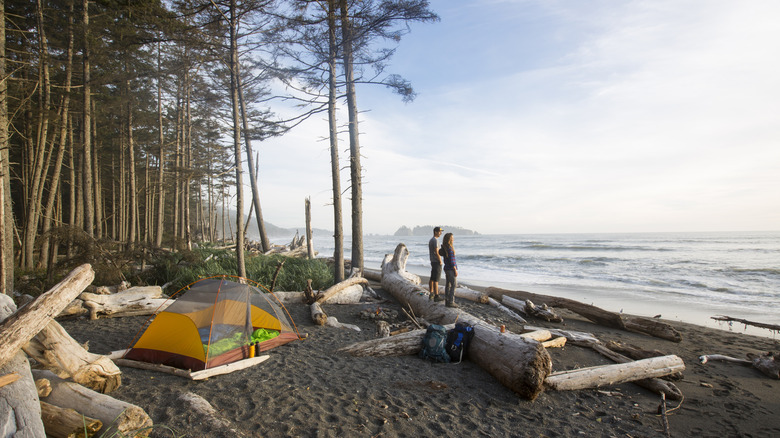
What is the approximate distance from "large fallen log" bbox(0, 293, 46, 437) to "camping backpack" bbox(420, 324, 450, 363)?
4239 millimetres

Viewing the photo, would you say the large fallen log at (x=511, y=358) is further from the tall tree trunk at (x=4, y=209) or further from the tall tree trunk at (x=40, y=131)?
the tall tree trunk at (x=40, y=131)

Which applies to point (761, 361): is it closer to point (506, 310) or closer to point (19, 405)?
point (506, 310)

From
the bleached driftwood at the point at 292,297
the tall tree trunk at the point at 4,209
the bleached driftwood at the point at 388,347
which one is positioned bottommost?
the bleached driftwood at the point at 388,347

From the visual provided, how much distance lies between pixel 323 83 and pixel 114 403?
950cm

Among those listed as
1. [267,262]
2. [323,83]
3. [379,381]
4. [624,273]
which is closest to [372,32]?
[323,83]

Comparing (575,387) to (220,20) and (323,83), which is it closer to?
(323,83)

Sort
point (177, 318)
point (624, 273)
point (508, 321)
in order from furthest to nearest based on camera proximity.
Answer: point (624, 273) < point (508, 321) < point (177, 318)

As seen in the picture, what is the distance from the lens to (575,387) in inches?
177

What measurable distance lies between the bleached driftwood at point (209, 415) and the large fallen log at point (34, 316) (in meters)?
1.40

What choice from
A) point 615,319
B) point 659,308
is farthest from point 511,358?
point 659,308

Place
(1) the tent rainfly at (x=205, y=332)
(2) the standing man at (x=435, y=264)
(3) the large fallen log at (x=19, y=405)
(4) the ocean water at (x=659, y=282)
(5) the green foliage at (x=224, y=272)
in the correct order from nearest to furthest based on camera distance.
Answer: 1. (3) the large fallen log at (x=19, y=405)
2. (1) the tent rainfly at (x=205, y=332)
3. (2) the standing man at (x=435, y=264)
4. (5) the green foliage at (x=224, y=272)
5. (4) the ocean water at (x=659, y=282)

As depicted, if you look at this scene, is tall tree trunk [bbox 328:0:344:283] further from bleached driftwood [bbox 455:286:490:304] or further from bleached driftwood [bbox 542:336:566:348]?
bleached driftwood [bbox 542:336:566:348]

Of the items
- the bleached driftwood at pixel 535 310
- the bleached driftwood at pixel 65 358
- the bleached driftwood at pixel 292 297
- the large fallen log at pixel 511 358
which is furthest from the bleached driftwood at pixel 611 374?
the bleached driftwood at pixel 292 297

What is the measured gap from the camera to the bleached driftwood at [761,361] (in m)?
5.37
